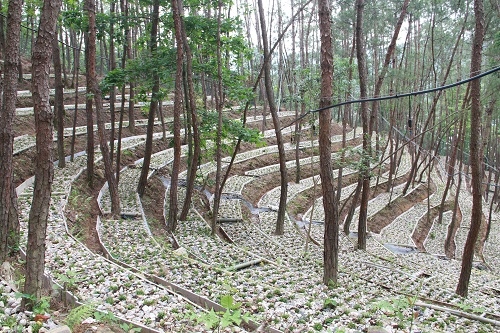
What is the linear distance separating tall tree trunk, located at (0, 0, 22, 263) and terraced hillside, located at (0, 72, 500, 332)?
3.29 ft

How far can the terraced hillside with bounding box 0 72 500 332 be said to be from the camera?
17.8 feet

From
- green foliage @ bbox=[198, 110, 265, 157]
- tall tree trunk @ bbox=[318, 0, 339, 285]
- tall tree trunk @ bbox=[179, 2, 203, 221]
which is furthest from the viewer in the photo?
green foliage @ bbox=[198, 110, 265, 157]

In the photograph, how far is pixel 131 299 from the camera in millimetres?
5539

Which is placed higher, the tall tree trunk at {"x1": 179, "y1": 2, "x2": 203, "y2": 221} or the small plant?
the tall tree trunk at {"x1": 179, "y1": 2, "x2": 203, "y2": 221}

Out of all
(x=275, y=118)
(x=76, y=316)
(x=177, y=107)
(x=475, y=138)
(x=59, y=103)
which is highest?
(x=59, y=103)

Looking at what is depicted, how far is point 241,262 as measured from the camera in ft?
28.7

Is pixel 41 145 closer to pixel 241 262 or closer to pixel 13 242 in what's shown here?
pixel 13 242

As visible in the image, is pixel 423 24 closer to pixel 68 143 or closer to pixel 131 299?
pixel 68 143

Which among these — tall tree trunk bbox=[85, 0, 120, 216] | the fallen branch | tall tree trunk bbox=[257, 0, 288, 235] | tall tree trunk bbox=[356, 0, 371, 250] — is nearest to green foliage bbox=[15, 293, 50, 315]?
the fallen branch

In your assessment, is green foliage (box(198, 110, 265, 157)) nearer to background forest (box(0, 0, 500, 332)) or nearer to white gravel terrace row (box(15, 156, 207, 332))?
background forest (box(0, 0, 500, 332))

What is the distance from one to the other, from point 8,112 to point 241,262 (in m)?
5.24

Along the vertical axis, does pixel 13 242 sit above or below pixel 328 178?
below

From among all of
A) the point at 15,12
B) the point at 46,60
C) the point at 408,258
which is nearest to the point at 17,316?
the point at 46,60

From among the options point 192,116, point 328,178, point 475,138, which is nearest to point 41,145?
point 328,178
